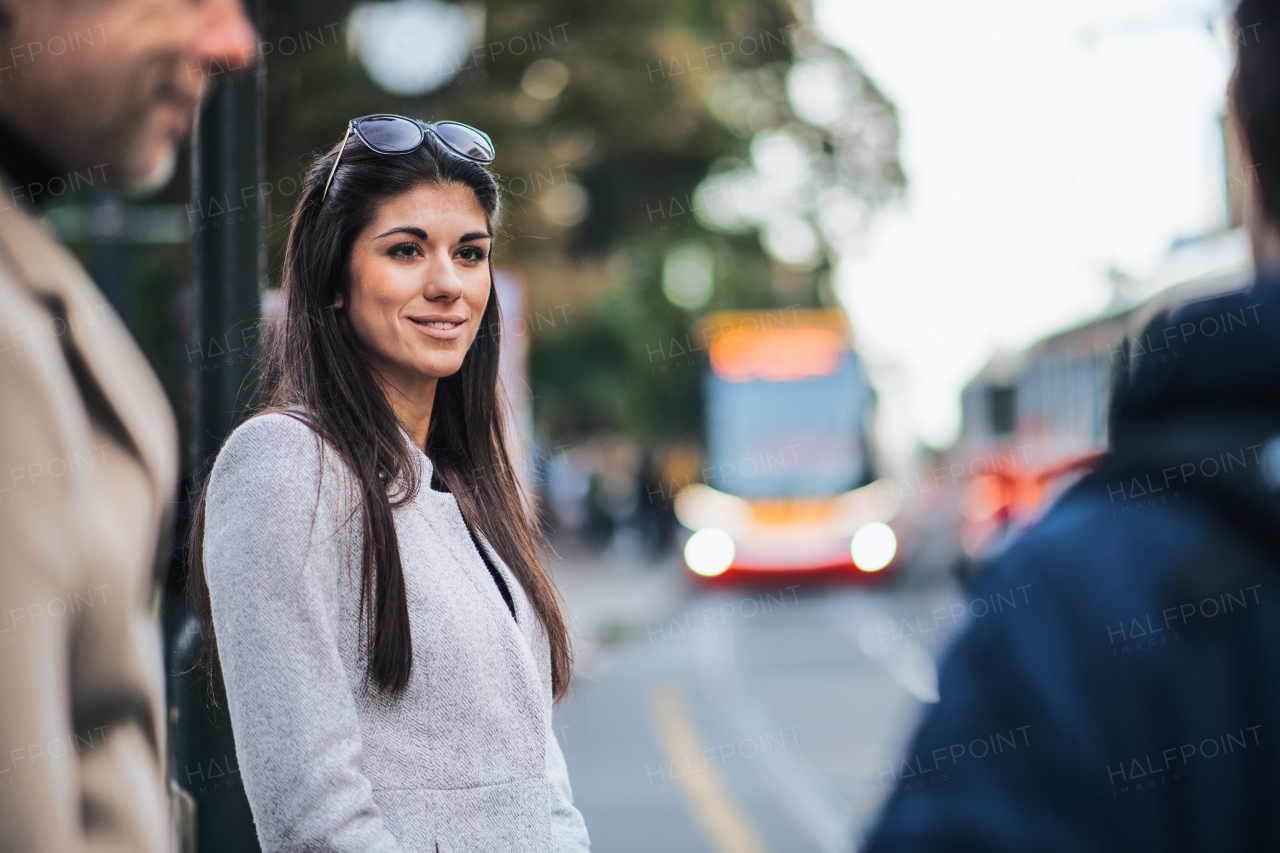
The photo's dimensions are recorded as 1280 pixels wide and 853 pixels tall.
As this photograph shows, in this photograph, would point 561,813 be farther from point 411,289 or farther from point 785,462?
point 785,462

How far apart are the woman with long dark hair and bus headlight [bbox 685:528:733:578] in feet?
43.2

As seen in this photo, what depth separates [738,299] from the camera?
75.2 feet

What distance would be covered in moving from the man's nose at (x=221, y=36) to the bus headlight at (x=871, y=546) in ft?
47.5

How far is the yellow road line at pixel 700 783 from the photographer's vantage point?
583 centimetres

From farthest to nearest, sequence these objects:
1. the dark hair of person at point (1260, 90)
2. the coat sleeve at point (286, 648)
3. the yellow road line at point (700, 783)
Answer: the yellow road line at point (700, 783)
the coat sleeve at point (286, 648)
the dark hair of person at point (1260, 90)

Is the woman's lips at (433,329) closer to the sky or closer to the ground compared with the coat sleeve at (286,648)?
closer to the sky

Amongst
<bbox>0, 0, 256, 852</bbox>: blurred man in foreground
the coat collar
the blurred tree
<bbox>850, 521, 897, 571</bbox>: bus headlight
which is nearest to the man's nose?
<bbox>0, 0, 256, 852</bbox>: blurred man in foreground

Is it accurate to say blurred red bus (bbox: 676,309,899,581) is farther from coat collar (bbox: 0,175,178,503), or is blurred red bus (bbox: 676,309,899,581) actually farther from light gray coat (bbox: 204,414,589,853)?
coat collar (bbox: 0,175,178,503)

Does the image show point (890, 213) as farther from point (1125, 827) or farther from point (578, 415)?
point (1125, 827)

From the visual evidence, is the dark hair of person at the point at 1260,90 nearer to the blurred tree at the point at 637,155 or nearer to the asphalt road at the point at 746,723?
the asphalt road at the point at 746,723

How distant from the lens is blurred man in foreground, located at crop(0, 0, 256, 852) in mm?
985

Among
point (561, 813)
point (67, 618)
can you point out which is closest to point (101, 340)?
point (67, 618)

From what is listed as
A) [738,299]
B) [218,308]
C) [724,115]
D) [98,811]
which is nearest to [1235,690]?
[98,811]

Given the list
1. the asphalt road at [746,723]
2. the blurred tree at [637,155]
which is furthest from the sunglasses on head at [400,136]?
the blurred tree at [637,155]
